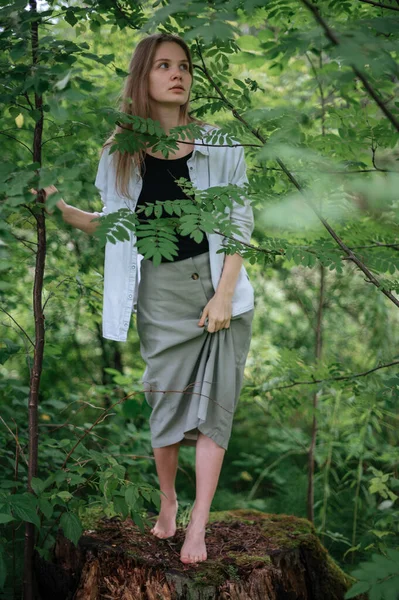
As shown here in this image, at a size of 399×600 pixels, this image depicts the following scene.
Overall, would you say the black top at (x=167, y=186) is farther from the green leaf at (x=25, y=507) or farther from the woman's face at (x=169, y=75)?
the green leaf at (x=25, y=507)

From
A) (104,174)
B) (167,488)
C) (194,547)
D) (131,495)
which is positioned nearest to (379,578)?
(131,495)

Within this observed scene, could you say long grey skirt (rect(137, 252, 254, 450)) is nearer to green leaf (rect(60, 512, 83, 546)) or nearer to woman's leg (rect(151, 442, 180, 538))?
woman's leg (rect(151, 442, 180, 538))

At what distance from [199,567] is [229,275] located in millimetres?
1094

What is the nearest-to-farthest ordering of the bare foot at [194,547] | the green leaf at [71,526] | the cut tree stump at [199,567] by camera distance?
the green leaf at [71,526]
the cut tree stump at [199,567]
the bare foot at [194,547]

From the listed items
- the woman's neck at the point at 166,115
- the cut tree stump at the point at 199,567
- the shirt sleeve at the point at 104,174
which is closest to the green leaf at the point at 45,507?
the cut tree stump at the point at 199,567

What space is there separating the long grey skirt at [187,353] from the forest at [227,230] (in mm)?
229

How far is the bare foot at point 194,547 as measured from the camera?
2.47 m

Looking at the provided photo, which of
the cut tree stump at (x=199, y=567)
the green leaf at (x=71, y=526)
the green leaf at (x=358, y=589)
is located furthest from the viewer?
the cut tree stump at (x=199, y=567)

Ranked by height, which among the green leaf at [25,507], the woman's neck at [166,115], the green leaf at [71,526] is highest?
the woman's neck at [166,115]

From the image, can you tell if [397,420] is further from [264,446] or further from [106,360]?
[106,360]

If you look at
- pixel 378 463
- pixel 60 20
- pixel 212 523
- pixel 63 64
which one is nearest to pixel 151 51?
pixel 63 64

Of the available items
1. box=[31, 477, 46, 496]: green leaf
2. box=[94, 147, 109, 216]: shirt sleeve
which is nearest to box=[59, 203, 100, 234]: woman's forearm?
box=[94, 147, 109, 216]: shirt sleeve

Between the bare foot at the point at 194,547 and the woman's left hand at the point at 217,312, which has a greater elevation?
the woman's left hand at the point at 217,312

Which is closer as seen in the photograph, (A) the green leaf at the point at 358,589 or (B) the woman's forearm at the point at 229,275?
(A) the green leaf at the point at 358,589
